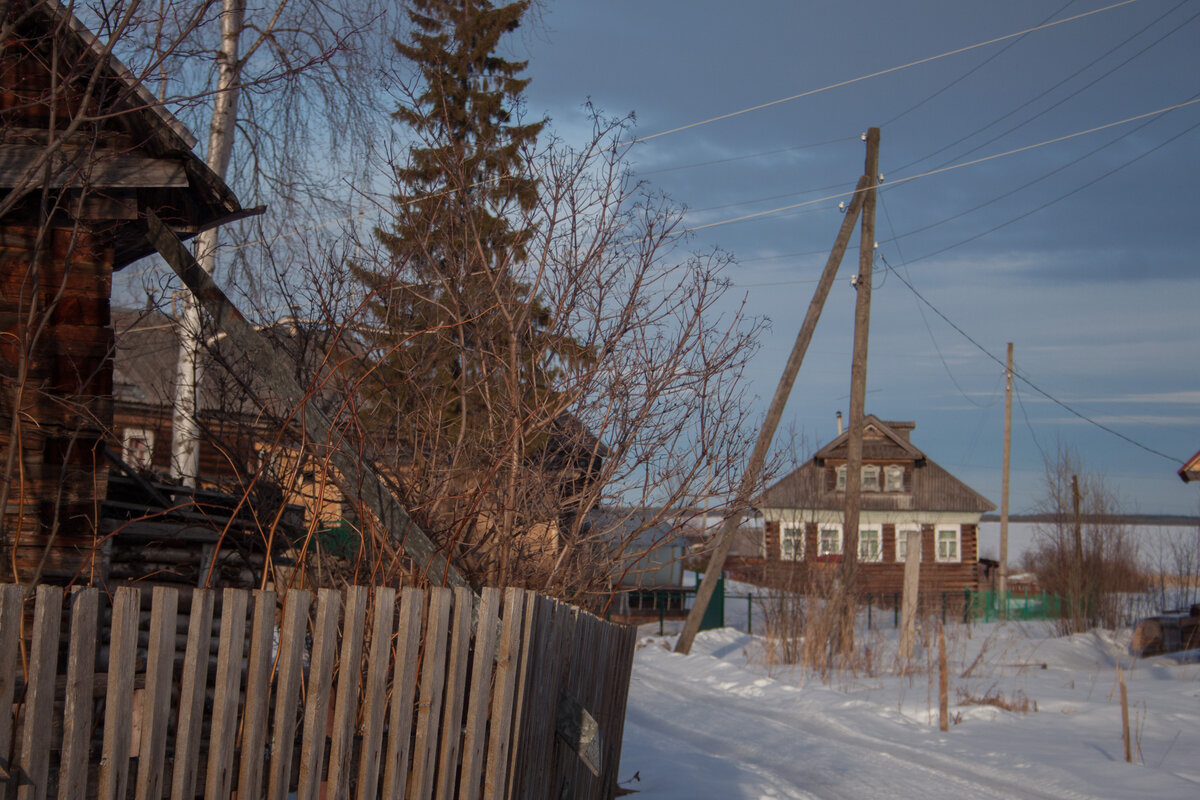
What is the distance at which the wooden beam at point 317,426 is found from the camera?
14.8 ft

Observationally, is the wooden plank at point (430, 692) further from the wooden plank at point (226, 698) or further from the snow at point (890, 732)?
the snow at point (890, 732)

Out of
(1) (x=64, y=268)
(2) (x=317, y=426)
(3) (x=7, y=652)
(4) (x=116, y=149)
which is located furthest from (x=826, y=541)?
(3) (x=7, y=652)

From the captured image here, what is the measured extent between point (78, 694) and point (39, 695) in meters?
0.10

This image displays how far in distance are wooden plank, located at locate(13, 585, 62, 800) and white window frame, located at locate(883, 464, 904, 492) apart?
3975cm

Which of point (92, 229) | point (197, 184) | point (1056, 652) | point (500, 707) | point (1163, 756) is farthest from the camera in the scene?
point (1056, 652)

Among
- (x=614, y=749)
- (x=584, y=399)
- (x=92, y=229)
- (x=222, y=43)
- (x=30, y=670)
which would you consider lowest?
(x=614, y=749)

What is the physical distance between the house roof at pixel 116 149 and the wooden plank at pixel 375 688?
8.84 feet

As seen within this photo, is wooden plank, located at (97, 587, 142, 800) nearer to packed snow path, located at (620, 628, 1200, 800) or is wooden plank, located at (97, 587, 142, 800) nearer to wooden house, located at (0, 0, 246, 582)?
wooden house, located at (0, 0, 246, 582)

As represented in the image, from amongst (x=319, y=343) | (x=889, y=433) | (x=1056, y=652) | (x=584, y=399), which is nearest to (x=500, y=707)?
(x=584, y=399)

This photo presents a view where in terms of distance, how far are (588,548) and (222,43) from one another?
8.36 meters

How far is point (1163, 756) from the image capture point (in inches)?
419

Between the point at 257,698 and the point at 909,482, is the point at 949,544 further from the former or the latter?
the point at 257,698

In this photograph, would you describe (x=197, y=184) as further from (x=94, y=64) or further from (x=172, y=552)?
(x=172, y=552)

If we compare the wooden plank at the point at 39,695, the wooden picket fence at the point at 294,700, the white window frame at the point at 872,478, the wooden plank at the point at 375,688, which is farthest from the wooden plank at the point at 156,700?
the white window frame at the point at 872,478
